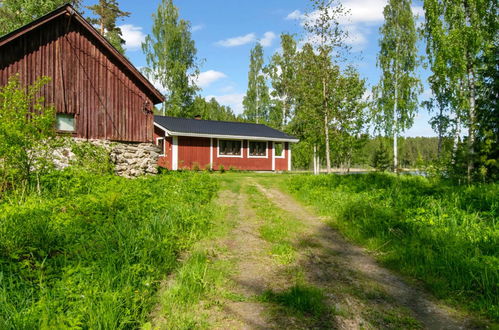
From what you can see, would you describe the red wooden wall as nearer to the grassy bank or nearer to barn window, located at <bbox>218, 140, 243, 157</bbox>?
barn window, located at <bbox>218, 140, 243, 157</bbox>

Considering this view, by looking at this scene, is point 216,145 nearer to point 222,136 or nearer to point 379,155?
point 222,136

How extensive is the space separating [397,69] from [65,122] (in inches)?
1063

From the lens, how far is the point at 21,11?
25.7 m

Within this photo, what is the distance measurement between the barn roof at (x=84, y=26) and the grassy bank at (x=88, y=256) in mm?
7563

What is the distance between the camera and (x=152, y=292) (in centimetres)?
367

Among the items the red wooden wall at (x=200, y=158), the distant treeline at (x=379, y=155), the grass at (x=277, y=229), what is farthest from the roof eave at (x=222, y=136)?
the grass at (x=277, y=229)

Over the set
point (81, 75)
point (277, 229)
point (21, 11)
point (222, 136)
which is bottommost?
point (277, 229)

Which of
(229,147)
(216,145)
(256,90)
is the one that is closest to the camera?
(216,145)

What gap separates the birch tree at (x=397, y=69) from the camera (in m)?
27.4

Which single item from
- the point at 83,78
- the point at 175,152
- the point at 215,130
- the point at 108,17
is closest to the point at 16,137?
the point at 83,78

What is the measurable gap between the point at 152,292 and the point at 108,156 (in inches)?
425

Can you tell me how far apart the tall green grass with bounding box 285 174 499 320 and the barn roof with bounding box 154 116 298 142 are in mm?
15419

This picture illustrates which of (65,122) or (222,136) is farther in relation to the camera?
(222,136)

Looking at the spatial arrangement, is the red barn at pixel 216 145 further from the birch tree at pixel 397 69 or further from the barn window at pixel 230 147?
the birch tree at pixel 397 69
